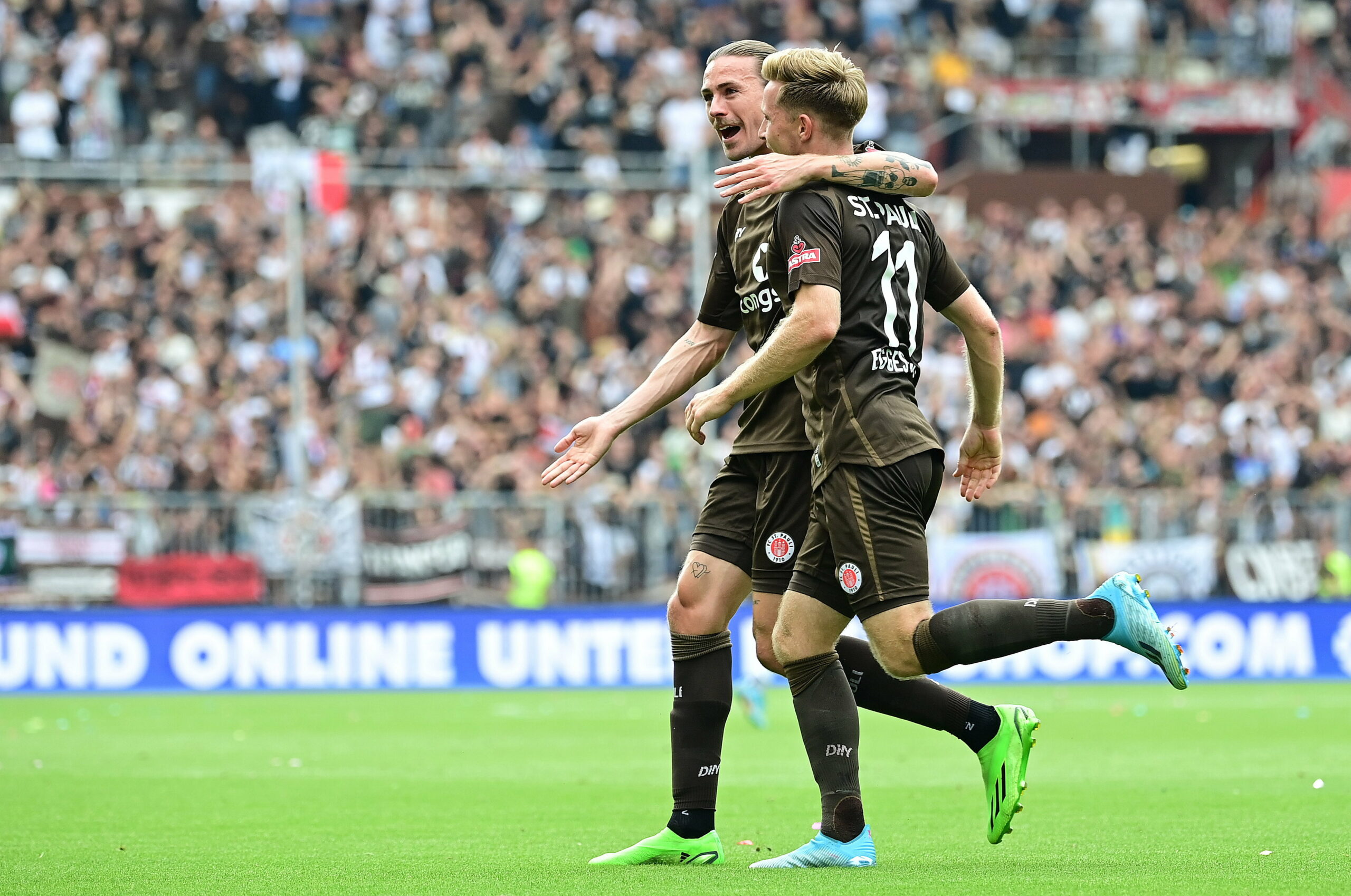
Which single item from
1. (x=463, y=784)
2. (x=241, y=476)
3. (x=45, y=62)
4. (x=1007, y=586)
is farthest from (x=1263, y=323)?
(x=463, y=784)

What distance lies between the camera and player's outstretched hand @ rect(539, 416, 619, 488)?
6.09 m

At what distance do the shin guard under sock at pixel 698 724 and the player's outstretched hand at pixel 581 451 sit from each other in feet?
2.51

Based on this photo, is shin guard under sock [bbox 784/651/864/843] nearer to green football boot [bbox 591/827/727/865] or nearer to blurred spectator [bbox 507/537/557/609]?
green football boot [bbox 591/827/727/865]

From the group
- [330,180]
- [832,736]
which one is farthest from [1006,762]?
[330,180]

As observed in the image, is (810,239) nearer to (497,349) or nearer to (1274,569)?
(1274,569)

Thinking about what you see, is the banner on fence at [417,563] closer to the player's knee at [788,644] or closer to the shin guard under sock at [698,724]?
the shin guard under sock at [698,724]

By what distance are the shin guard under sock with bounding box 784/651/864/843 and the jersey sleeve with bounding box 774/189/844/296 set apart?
1191 mm

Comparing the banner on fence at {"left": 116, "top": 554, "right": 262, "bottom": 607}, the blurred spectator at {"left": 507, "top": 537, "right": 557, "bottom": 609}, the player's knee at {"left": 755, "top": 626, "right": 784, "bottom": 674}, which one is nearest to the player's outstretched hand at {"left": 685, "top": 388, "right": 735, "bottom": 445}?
the player's knee at {"left": 755, "top": 626, "right": 784, "bottom": 674}

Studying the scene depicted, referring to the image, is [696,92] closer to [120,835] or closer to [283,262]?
[283,262]

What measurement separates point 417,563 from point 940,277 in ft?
46.0

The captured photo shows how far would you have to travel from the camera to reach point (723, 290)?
21.9 feet

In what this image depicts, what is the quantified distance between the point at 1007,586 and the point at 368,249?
342 inches

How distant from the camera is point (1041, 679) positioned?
19328mm

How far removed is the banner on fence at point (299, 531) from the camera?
19.4 metres
